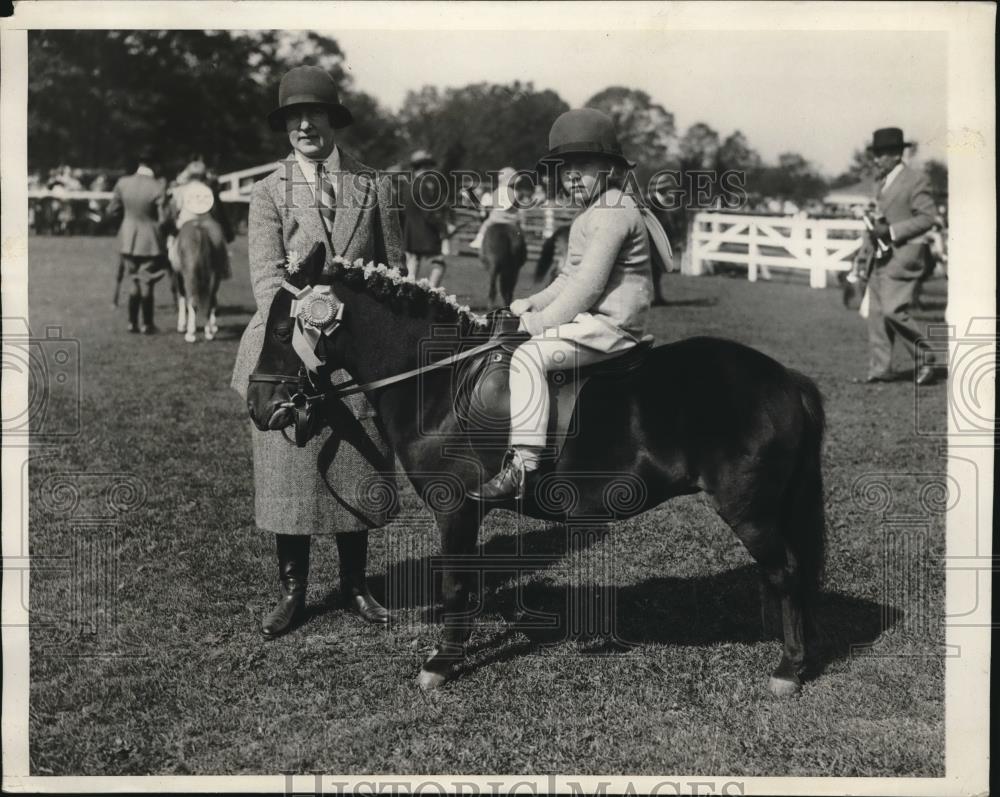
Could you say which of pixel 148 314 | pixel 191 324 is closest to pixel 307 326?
pixel 191 324

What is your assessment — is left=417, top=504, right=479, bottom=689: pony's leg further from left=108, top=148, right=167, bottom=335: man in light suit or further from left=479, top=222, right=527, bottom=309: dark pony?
left=479, top=222, right=527, bottom=309: dark pony

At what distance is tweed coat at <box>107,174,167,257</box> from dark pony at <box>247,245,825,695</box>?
36.5 ft

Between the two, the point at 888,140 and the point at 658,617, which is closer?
the point at 658,617

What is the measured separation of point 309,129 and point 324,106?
0.13m

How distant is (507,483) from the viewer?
14.9 ft

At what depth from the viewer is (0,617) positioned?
4629 mm

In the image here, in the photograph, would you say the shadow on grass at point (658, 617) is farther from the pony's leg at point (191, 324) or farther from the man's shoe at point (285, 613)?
the pony's leg at point (191, 324)

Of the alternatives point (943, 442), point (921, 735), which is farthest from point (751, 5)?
point (943, 442)

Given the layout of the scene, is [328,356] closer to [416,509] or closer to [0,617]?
[0,617]

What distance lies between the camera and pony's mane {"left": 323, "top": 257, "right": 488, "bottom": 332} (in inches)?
181

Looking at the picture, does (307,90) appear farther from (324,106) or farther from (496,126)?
(496,126)

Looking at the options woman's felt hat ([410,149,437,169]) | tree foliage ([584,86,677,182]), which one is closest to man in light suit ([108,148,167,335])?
woman's felt hat ([410,149,437,169])

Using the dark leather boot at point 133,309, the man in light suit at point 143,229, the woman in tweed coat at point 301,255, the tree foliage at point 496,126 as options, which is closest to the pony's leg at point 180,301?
the man in light suit at point 143,229

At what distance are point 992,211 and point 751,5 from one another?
1506 mm
